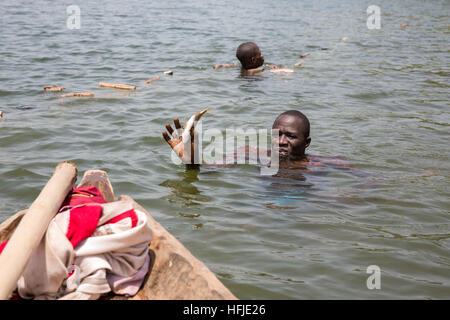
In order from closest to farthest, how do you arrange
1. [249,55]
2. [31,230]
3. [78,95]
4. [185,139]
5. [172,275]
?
[31,230]
[172,275]
[185,139]
[78,95]
[249,55]

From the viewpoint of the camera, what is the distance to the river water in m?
3.58

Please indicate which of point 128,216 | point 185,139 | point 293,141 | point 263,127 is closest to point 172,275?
point 128,216

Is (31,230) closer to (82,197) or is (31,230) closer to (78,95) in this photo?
(82,197)

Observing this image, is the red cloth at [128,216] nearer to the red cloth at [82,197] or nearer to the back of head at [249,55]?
the red cloth at [82,197]

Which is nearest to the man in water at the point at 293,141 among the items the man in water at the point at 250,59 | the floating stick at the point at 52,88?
the floating stick at the point at 52,88

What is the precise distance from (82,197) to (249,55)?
7247 millimetres

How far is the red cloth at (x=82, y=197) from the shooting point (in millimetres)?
2822

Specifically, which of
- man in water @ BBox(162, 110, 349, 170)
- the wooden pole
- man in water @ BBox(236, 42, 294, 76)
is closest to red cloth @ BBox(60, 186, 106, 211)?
the wooden pole

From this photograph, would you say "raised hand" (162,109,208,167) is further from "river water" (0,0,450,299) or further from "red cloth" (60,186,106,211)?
"red cloth" (60,186,106,211)

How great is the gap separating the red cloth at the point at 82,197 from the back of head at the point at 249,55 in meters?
7.00

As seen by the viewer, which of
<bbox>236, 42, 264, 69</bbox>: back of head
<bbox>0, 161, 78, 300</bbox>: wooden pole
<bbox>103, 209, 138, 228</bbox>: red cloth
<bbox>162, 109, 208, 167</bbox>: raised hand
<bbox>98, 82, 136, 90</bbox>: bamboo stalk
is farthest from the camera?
<bbox>236, 42, 264, 69</bbox>: back of head

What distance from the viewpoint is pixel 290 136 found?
526 centimetres

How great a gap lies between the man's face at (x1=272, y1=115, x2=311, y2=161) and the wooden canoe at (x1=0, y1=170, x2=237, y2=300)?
259 cm
